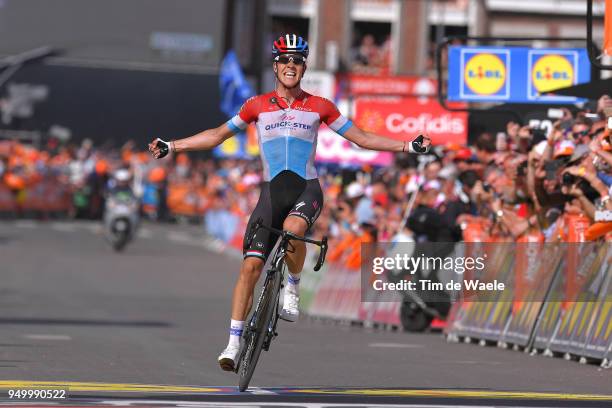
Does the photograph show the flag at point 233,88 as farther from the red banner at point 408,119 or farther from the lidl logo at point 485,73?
the lidl logo at point 485,73

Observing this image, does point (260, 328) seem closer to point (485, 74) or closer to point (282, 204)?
point (282, 204)

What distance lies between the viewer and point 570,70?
2066 centimetres

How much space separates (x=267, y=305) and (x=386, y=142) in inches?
56.1

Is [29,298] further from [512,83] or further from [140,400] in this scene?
[140,400]

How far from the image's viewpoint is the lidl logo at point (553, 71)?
811 inches

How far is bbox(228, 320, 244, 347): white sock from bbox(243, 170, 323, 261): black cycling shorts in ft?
1.52

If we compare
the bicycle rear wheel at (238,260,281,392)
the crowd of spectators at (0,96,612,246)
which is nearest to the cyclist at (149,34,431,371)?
the bicycle rear wheel at (238,260,281,392)

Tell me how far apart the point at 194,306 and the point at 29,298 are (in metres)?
2.35

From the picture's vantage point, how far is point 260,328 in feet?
37.0

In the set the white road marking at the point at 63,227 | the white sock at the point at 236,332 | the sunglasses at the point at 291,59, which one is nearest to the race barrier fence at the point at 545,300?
the sunglasses at the point at 291,59

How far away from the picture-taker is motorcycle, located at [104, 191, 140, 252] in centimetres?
3556

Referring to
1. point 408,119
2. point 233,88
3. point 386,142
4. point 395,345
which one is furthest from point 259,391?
point 233,88

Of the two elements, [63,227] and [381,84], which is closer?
[381,84]

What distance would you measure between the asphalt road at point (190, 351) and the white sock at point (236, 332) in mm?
315
